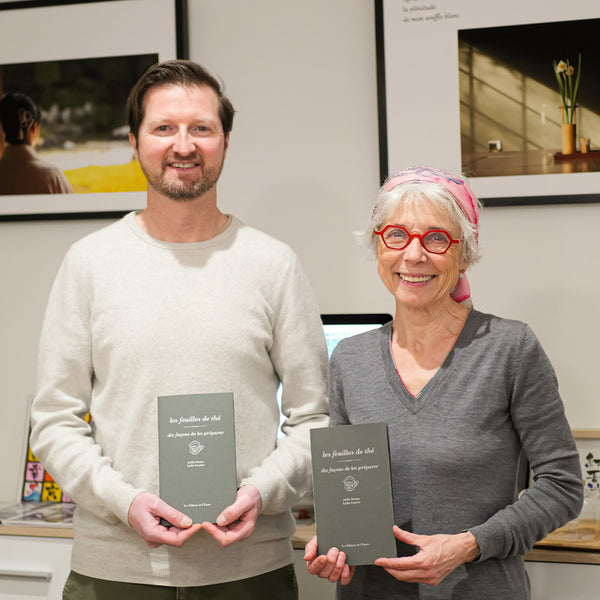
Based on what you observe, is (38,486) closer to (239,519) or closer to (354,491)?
(239,519)

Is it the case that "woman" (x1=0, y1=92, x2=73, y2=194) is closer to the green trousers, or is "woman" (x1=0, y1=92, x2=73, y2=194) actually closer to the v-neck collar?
the green trousers

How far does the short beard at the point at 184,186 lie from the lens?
1.66 m

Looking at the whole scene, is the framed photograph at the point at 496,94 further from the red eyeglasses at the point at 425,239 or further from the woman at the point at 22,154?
the woman at the point at 22,154

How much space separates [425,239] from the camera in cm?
145

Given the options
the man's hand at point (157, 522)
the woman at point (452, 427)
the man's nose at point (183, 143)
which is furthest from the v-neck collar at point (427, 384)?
the man's nose at point (183, 143)

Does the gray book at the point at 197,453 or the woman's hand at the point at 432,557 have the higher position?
the gray book at the point at 197,453

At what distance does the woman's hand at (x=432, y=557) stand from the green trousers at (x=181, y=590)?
14.1 inches

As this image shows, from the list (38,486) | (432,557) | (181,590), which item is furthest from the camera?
(38,486)

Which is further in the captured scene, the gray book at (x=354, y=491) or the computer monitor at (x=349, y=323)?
the computer monitor at (x=349, y=323)

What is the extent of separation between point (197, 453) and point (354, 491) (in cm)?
32

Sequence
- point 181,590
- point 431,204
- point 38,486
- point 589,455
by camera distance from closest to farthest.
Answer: point 431,204
point 181,590
point 589,455
point 38,486

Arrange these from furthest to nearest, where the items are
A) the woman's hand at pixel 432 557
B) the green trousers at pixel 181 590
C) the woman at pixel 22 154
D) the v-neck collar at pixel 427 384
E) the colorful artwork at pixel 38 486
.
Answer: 1. the woman at pixel 22 154
2. the colorful artwork at pixel 38 486
3. the green trousers at pixel 181 590
4. the v-neck collar at pixel 427 384
5. the woman's hand at pixel 432 557

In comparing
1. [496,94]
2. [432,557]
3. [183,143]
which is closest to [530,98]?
[496,94]

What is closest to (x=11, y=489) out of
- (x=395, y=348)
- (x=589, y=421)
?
(x=395, y=348)
